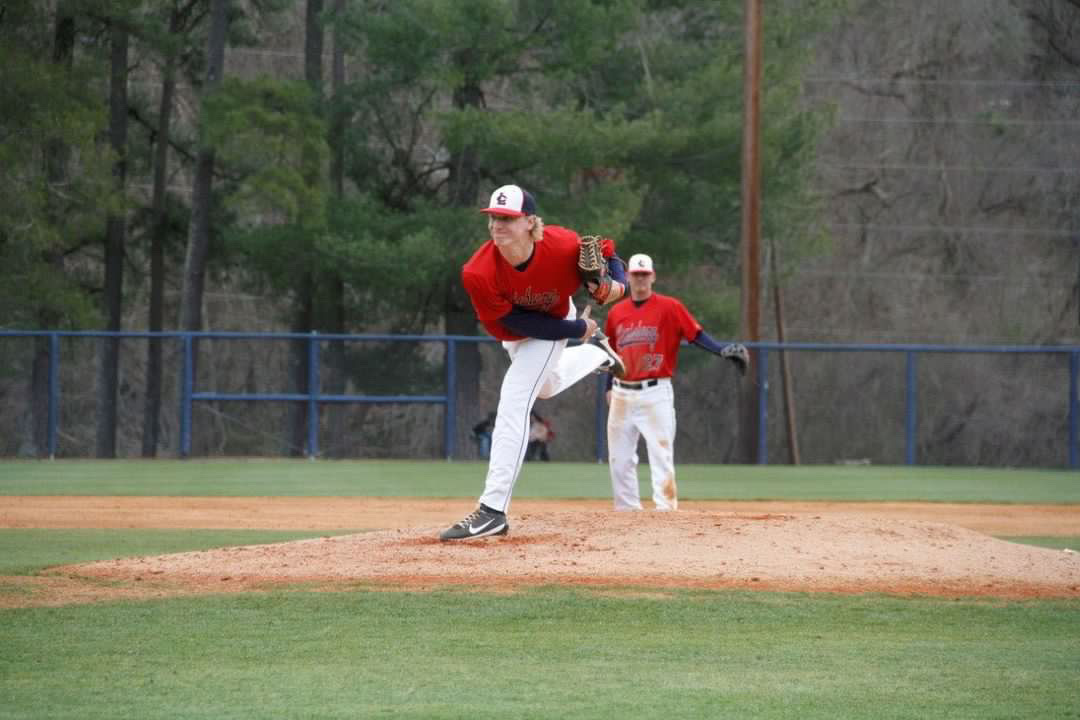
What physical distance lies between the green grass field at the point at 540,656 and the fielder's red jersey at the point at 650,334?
425 centimetres

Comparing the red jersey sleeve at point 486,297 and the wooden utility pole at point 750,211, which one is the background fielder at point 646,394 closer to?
the red jersey sleeve at point 486,297

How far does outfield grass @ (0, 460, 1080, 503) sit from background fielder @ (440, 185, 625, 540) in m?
7.27

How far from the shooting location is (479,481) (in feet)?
60.8

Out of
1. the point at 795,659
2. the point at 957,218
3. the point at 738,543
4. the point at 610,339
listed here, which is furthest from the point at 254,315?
the point at 795,659

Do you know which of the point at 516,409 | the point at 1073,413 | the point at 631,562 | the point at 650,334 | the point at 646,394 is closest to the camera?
the point at 631,562

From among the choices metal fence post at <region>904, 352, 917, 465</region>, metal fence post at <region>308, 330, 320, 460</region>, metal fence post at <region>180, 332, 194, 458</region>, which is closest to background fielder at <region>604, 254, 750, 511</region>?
metal fence post at <region>308, 330, 320, 460</region>

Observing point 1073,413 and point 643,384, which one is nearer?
point 643,384

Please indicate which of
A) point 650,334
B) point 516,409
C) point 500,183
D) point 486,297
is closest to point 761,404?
point 500,183

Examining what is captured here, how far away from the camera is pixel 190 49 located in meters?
31.8

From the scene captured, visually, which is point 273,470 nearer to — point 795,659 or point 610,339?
point 610,339

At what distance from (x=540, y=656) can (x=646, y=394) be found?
6.05 meters

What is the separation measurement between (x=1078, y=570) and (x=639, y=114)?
21.3 m

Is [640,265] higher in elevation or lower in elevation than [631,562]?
higher

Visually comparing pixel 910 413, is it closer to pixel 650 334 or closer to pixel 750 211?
pixel 750 211
